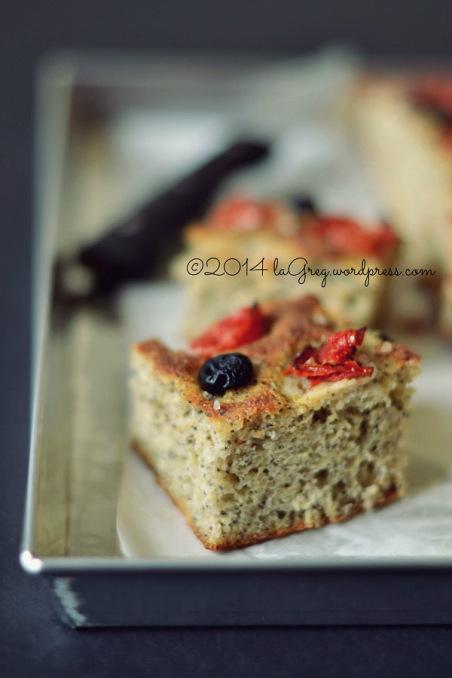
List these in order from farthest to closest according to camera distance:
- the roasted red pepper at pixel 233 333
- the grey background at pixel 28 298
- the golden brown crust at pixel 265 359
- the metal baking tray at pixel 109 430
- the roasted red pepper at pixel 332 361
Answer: the roasted red pepper at pixel 233 333 → the roasted red pepper at pixel 332 361 → the golden brown crust at pixel 265 359 → the grey background at pixel 28 298 → the metal baking tray at pixel 109 430

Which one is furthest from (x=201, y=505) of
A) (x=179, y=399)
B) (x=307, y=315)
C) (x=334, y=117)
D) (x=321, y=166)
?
(x=334, y=117)

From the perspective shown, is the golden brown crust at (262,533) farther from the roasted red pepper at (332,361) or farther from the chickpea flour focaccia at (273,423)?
the roasted red pepper at (332,361)

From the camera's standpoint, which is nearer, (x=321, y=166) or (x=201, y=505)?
(x=201, y=505)

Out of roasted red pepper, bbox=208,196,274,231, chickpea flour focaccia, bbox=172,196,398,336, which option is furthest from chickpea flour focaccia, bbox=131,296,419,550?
roasted red pepper, bbox=208,196,274,231

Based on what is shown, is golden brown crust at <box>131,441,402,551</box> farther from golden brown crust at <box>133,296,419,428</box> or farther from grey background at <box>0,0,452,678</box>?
golden brown crust at <box>133,296,419,428</box>

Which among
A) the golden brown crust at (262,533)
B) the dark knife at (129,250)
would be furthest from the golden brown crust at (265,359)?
the dark knife at (129,250)

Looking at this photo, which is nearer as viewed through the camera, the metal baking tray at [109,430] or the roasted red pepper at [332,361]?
the metal baking tray at [109,430]

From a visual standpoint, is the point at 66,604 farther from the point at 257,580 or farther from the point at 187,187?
the point at 187,187

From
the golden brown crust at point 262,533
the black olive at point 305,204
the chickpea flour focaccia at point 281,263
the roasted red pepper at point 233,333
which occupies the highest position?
the black olive at point 305,204
